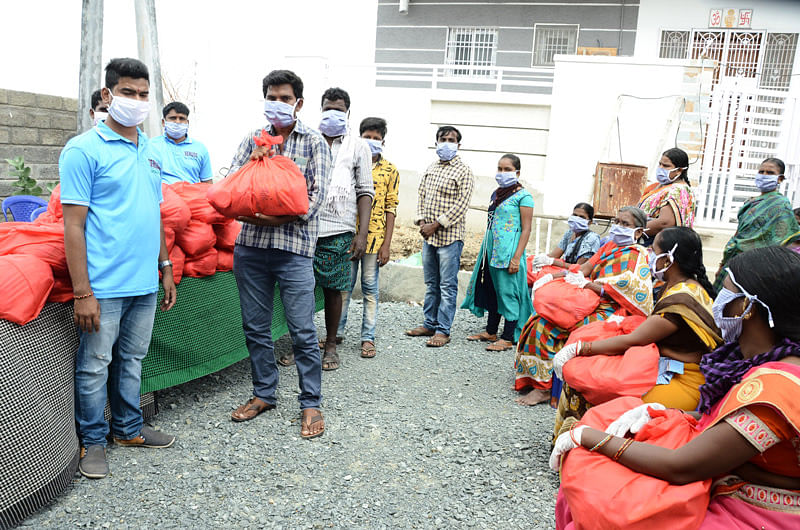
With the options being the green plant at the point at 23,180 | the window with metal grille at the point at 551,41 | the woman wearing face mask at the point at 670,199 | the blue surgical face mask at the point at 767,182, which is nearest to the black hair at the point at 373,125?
the woman wearing face mask at the point at 670,199

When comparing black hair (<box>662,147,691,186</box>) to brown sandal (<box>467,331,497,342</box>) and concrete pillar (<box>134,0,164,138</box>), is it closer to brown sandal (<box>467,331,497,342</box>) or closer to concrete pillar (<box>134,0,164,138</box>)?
brown sandal (<box>467,331,497,342</box>)

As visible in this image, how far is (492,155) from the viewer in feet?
34.5

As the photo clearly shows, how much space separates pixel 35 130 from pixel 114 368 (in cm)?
397

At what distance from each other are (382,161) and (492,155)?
5982mm

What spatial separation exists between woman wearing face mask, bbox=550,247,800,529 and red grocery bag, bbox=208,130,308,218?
196 cm

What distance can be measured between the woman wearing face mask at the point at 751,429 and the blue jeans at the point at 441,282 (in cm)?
365

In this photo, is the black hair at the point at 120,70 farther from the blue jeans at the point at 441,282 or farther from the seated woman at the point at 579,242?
the seated woman at the point at 579,242

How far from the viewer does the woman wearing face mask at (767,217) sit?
216 inches

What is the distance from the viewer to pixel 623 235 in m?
3.85

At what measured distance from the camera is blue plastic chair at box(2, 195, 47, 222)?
4035 mm

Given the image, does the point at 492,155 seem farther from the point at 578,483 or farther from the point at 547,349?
the point at 578,483

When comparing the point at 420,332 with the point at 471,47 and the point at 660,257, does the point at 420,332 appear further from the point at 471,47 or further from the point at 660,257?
the point at 471,47

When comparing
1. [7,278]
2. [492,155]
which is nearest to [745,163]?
[492,155]

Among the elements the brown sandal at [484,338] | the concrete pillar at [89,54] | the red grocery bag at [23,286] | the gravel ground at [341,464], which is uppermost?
the concrete pillar at [89,54]
